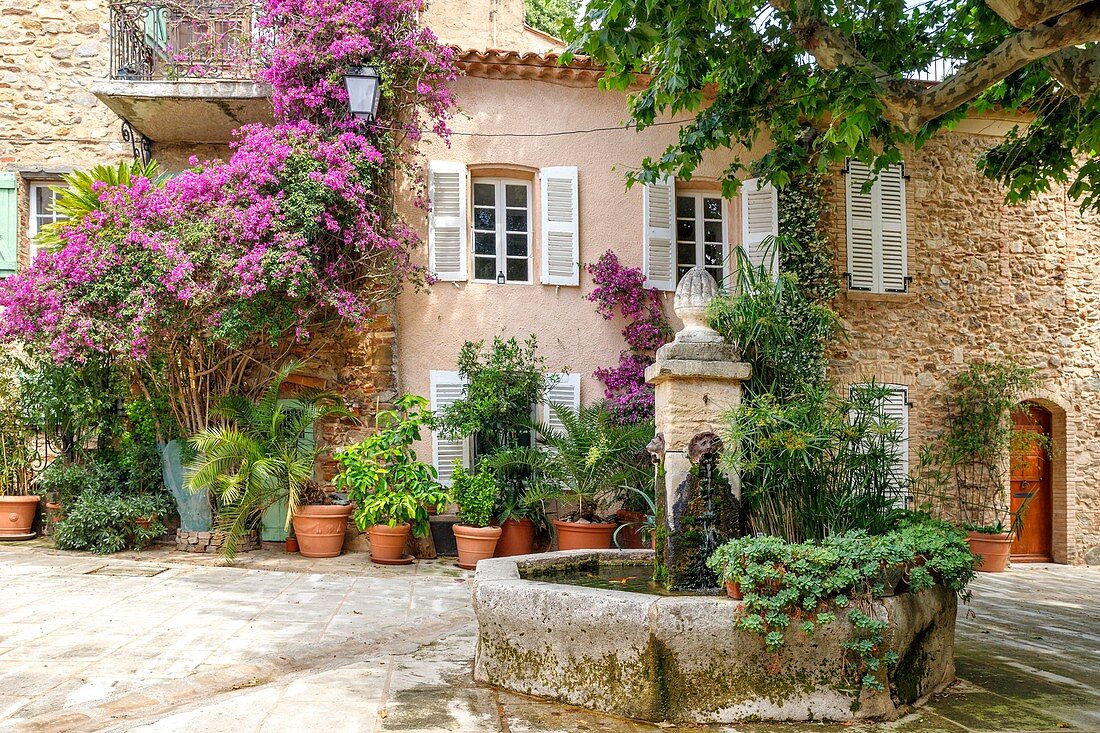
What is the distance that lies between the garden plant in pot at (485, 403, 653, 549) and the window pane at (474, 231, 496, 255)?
2218mm

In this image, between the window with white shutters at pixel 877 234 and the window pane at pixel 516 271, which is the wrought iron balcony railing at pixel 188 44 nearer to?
the window pane at pixel 516 271

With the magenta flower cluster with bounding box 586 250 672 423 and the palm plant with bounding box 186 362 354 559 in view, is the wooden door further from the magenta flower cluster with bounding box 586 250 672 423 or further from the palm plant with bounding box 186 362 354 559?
the palm plant with bounding box 186 362 354 559

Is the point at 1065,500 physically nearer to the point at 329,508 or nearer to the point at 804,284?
the point at 804,284

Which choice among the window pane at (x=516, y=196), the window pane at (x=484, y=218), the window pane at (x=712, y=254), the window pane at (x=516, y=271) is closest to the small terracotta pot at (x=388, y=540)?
the window pane at (x=516, y=271)

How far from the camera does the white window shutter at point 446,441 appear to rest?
9977 mm

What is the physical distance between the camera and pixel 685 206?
11305 mm

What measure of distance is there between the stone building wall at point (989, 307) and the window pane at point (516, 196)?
4099 millimetres

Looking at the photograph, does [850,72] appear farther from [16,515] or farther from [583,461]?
[16,515]

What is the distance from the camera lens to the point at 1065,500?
11859 millimetres

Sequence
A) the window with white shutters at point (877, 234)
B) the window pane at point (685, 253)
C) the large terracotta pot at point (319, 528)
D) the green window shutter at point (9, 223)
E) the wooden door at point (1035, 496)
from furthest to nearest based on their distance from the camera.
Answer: the wooden door at point (1035, 496), the window with white shutters at point (877, 234), the window pane at point (685, 253), the green window shutter at point (9, 223), the large terracotta pot at point (319, 528)

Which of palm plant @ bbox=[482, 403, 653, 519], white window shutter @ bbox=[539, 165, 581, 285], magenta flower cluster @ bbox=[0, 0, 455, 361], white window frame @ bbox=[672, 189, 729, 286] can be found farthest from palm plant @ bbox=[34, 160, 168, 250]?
white window frame @ bbox=[672, 189, 729, 286]

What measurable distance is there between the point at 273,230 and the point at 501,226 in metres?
2.84

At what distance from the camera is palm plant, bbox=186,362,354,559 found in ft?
28.9

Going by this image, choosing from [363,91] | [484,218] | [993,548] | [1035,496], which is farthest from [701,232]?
[1035,496]
